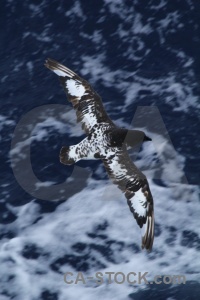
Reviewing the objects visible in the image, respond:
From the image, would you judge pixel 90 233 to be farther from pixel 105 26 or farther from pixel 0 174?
pixel 105 26

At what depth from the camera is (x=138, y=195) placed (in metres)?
17.6

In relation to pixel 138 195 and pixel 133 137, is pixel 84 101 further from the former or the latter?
pixel 138 195

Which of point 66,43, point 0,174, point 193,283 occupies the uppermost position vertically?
point 66,43

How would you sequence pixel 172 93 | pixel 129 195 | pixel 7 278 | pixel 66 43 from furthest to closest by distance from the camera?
pixel 66 43, pixel 172 93, pixel 7 278, pixel 129 195

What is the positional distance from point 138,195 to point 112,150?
1262 millimetres

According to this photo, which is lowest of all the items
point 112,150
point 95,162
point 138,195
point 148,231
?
point 95,162

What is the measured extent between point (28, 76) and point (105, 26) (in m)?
2.79

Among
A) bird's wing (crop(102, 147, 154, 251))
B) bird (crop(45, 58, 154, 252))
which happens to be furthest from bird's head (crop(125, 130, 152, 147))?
bird's wing (crop(102, 147, 154, 251))

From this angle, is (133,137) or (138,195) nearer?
(138,195)

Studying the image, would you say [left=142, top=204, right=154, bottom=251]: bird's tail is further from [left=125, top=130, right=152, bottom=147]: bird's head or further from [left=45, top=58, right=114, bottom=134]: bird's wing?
[left=45, top=58, right=114, bottom=134]: bird's wing

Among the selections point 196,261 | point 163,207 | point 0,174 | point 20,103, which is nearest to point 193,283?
point 196,261

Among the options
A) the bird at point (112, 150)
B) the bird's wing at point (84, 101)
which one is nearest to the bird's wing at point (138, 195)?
the bird at point (112, 150)

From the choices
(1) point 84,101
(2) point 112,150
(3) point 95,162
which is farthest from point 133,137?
(3) point 95,162

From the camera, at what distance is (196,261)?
60.8ft
